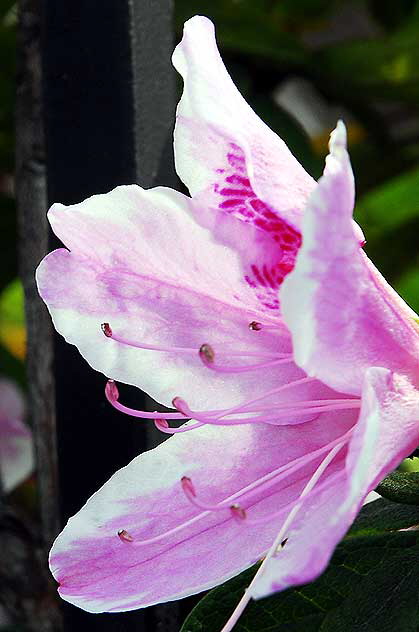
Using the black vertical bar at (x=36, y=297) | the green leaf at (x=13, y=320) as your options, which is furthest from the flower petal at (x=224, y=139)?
the green leaf at (x=13, y=320)

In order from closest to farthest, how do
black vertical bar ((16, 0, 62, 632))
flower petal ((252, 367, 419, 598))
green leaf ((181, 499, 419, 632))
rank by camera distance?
flower petal ((252, 367, 419, 598)) < green leaf ((181, 499, 419, 632)) < black vertical bar ((16, 0, 62, 632))

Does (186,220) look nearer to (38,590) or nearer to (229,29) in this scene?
(38,590)

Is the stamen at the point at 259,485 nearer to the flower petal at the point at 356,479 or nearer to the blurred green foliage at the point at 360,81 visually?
the flower petal at the point at 356,479

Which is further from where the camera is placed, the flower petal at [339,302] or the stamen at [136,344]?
the stamen at [136,344]

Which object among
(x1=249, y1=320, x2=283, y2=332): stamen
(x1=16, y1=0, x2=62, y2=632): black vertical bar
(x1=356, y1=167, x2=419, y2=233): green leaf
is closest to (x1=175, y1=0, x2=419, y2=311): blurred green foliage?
(x1=356, y1=167, x2=419, y2=233): green leaf

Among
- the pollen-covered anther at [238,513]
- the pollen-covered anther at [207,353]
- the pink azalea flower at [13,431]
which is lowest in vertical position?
the pink azalea flower at [13,431]

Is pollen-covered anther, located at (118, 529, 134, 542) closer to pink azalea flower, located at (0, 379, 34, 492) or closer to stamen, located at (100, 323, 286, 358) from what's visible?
stamen, located at (100, 323, 286, 358)

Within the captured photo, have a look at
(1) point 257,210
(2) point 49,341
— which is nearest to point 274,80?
(2) point 49,341
